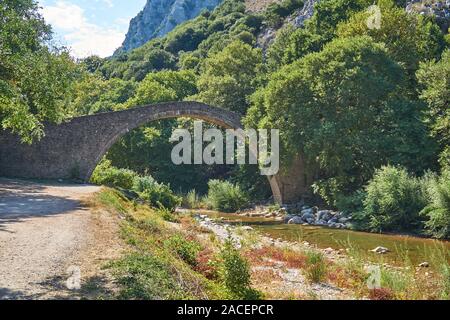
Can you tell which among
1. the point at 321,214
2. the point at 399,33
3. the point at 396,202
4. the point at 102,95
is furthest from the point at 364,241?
the point at 102,95

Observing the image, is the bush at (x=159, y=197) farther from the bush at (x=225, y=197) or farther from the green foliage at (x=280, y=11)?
the green foliage at (x=280, y=11)

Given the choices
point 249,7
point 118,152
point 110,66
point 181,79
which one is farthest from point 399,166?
point 110,66

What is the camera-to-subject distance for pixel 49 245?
944 centimetres

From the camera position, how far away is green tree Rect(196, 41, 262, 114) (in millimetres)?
38094

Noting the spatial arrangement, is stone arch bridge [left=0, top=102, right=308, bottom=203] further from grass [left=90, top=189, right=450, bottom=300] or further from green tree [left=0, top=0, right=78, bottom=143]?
green tree [left=0, top=0, right=78, bottom=143]

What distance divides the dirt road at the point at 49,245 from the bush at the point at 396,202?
1186 cm

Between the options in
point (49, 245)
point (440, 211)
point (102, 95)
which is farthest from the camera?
point (102, 95)

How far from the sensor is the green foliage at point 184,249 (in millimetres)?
10227

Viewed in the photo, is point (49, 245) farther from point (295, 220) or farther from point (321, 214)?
point (321, 214)

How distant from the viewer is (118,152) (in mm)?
39250

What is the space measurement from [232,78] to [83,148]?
50.5 ft

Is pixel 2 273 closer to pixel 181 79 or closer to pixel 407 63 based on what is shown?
pixel 407 63

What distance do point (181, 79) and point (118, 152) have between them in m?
16.1

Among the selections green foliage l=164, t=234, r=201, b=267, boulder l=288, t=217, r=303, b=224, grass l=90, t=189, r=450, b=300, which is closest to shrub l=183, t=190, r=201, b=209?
boulder l=288, t=217, r=303, b=224
